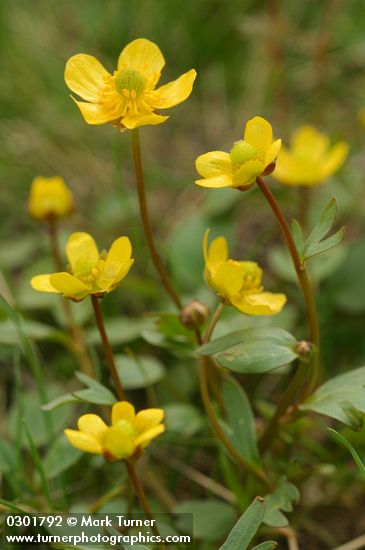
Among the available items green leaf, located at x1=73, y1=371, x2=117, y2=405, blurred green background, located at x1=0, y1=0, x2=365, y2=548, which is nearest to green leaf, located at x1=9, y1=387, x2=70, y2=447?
blurred green background, located at x1=0, y1=0, x2=365, y2=548

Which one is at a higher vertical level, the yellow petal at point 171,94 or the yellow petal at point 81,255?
the yellow petal at point 171,94

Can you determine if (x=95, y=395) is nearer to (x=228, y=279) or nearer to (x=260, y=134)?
(x=228, y=279)

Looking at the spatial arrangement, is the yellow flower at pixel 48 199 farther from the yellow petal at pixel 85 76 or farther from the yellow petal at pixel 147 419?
the yellow petal at pixel 147 419

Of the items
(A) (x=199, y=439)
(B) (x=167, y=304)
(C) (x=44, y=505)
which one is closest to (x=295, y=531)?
(A) (x=199, y=439)

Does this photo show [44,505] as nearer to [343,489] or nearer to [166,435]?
[166,435]

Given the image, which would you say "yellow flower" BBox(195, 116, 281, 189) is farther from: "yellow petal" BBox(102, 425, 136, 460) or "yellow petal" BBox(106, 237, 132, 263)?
"yellow petal" BBox(102, 425, 136, 460)

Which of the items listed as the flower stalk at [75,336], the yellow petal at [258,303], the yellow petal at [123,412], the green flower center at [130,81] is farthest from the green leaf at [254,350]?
the flower stalk at [75,336]
